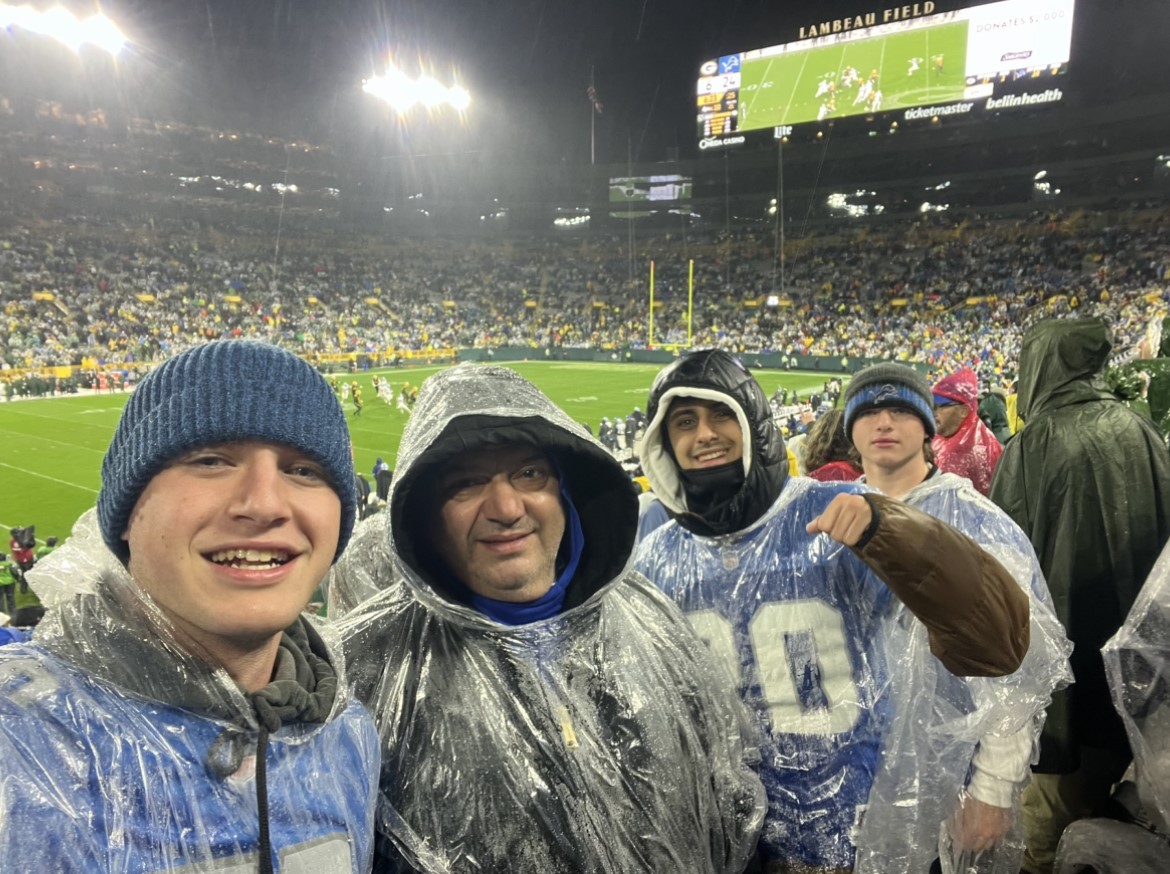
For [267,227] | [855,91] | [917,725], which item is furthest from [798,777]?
[267,227]

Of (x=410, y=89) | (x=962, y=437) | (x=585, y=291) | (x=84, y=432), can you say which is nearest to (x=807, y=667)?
(x=962, y=437)

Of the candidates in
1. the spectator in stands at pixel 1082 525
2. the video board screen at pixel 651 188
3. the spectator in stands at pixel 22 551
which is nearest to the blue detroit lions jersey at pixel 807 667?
the spectator in stands at pixel 1082 525

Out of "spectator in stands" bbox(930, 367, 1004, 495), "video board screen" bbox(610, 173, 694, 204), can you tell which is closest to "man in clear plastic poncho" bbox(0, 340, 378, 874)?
"spectator in stands" bbox(930, 367, 1004, 495)

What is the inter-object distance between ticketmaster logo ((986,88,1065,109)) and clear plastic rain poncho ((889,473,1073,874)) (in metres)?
36.2

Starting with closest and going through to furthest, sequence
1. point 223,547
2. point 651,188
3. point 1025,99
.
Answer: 1. point 223,547
2. point 1025,99
3. point 651,188

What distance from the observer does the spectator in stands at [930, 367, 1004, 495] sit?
192 inches

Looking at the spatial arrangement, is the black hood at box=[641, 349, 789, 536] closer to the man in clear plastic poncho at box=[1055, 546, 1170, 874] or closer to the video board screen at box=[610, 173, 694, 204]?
the man in clear plastic poncho at box=[1055, 546, 1170, 874]

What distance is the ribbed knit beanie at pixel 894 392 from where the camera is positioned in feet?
9.72

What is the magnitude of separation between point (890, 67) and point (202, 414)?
38874 mm

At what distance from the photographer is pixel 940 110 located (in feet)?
106

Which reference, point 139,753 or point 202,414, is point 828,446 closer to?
point 202,414

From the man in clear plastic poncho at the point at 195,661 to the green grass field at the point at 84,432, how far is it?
22.8 feet

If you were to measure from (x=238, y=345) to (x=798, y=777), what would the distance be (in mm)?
1804

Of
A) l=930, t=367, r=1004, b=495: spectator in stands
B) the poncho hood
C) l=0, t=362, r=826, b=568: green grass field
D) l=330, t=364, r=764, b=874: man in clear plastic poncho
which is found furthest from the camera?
l=0, t=362, r=826, b=568: green grass field
